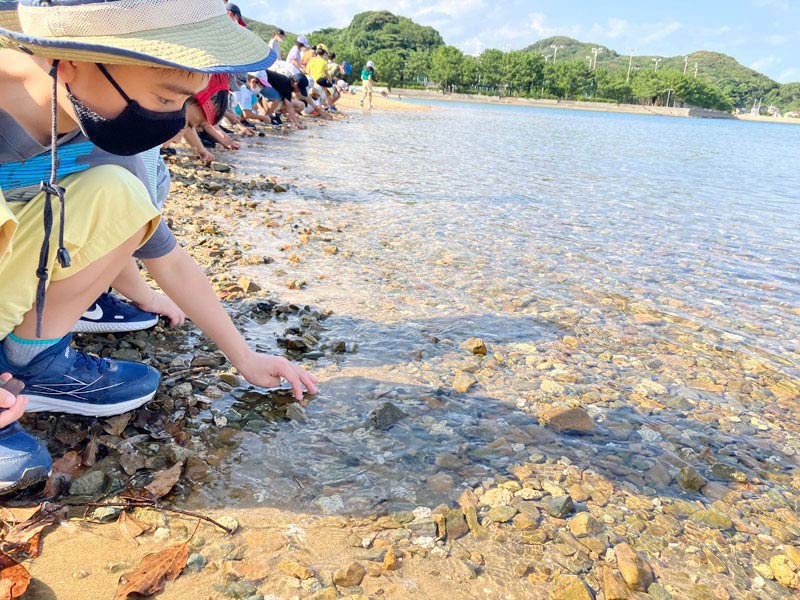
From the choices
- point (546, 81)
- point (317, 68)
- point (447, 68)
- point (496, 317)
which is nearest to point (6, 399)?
point (496, 317)

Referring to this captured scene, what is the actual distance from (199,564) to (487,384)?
1.57m

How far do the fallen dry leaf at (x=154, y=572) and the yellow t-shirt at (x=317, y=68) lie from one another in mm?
19543

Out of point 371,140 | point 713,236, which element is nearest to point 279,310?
point 713,236

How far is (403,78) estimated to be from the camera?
4734 inches

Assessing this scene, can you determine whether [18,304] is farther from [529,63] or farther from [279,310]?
[529,63]

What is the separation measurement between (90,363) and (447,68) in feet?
409

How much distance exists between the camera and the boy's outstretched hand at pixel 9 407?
1.64m

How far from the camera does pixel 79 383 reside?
6.82 feet

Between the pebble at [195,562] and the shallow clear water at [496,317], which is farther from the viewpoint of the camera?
the shallow clear water at [496,317]

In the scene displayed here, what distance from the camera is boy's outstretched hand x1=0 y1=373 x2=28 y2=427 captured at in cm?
164

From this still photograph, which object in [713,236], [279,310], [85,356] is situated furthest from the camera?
[713,236]

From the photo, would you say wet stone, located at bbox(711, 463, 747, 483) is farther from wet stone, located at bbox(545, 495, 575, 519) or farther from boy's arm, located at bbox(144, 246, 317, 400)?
boy's arm, located at bbox(144, 246, 317, 400)

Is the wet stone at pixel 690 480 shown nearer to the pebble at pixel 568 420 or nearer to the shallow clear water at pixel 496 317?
the shallow clear water at pixel 496 317

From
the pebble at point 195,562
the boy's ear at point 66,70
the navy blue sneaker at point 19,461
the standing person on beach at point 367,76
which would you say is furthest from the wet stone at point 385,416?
the standing person on beach at point 367,76
